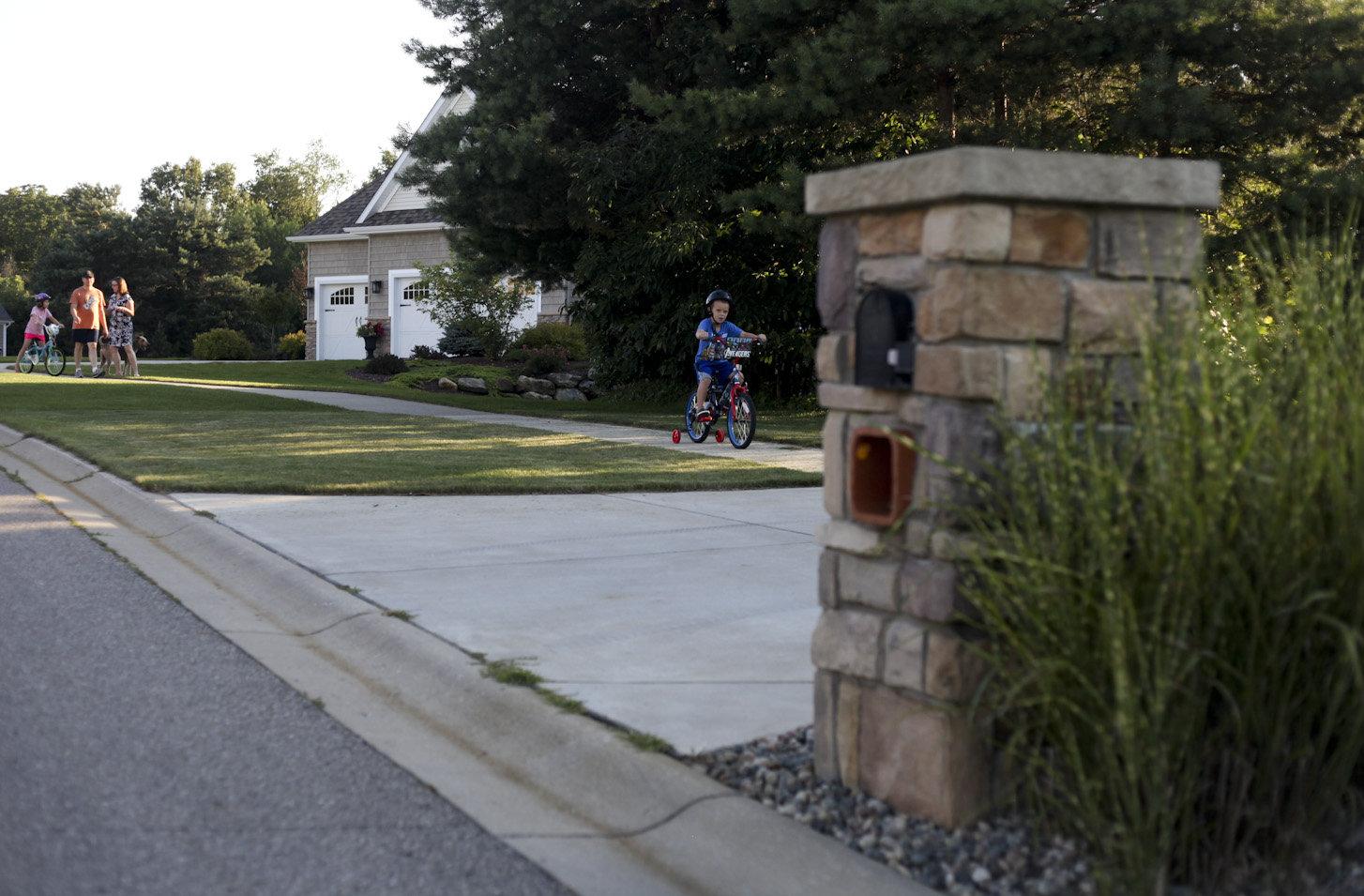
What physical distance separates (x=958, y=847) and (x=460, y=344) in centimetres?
2991

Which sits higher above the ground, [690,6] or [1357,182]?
[690,6]

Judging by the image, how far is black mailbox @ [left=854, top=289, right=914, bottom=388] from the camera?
3826 millimetres

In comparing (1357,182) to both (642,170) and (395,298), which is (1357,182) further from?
(395,298)

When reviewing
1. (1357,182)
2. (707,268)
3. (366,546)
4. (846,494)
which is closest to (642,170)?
(707,268)

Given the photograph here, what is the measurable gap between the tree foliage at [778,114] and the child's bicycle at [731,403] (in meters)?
3.48

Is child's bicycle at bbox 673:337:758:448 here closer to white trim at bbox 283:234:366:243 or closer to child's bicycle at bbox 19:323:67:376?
child's bicycle at bbox 19:323:67:376

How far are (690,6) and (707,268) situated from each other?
4094 millimetres

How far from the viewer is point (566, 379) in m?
28.0

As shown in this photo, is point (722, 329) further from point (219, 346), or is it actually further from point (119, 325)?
point (219, 346)

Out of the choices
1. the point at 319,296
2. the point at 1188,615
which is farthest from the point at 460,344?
the point at 1188,615

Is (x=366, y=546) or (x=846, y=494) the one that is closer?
(x=846, y=494)

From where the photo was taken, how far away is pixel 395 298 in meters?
38.9

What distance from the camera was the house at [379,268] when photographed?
123ft

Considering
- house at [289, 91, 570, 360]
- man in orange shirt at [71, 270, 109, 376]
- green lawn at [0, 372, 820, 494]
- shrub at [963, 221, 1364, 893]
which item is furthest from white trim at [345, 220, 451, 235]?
shrub at [963, 221, 1364, 893]
